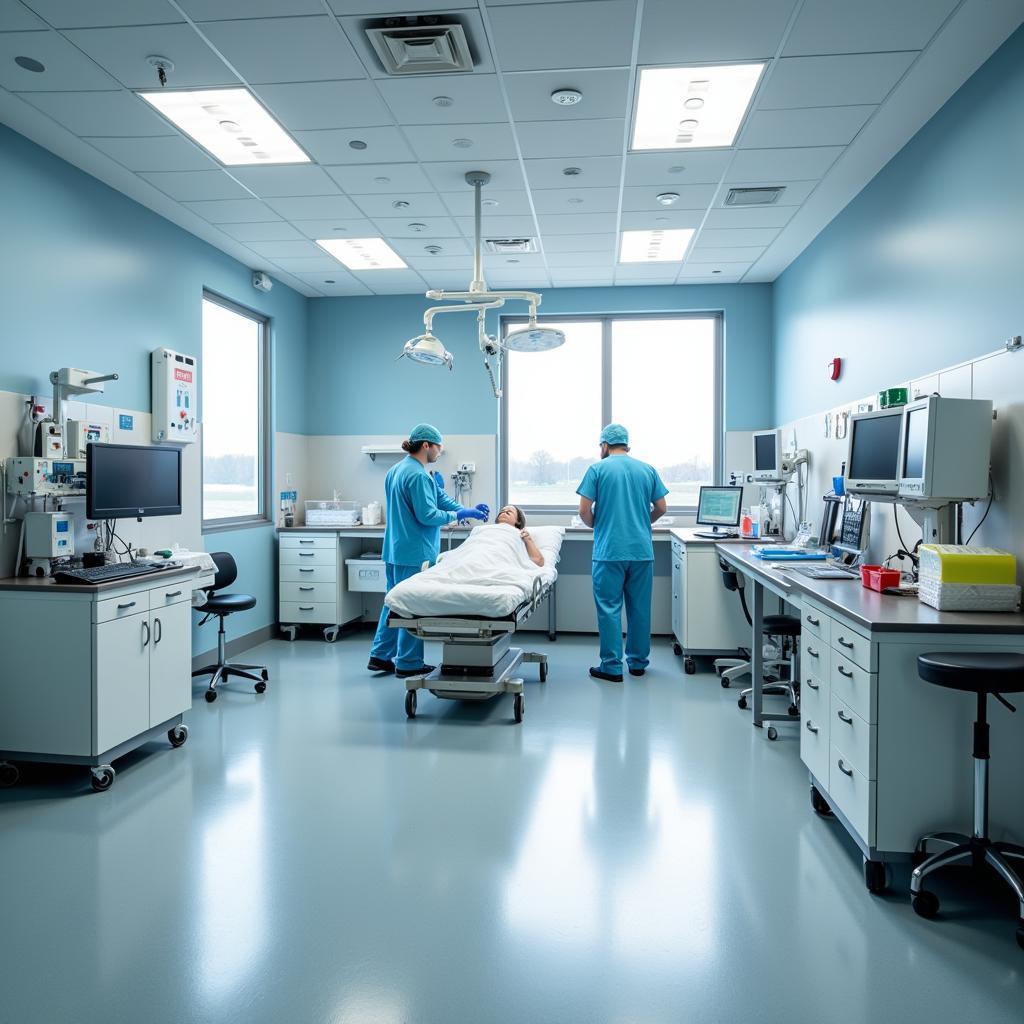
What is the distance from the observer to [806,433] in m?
5.27

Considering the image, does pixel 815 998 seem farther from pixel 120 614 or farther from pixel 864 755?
pixel 120 614

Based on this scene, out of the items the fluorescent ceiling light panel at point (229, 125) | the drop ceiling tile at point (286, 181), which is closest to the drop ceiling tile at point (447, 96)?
the fluorescent ceiling light panel at point (229, 125)

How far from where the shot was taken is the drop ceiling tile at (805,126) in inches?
135

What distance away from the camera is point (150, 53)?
9.75 feet

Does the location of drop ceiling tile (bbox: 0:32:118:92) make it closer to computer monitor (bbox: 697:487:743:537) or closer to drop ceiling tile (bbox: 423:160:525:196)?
drop ceiling tile (bbox: 423:160:525:196)

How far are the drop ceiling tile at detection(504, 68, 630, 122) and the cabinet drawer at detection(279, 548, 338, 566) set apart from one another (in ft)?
12.3

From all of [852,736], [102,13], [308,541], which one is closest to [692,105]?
[102,13]

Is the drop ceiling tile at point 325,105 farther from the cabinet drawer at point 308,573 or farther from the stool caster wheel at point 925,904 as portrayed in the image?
the stool caster wheel at point 925,904

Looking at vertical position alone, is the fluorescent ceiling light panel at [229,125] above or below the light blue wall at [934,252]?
above

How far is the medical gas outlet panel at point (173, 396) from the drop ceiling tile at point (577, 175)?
2.45 metres

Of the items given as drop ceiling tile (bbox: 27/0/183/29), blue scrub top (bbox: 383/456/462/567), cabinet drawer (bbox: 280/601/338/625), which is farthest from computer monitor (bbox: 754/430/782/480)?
drop ceiling tile (bbox: 27/0/183/29)

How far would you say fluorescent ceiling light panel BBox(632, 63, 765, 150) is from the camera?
3.15 meters

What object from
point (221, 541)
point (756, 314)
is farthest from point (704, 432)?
point (221, 541)

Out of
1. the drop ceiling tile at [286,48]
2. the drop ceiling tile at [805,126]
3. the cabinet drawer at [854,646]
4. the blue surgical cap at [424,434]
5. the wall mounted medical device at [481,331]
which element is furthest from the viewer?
the blue surgical cap at [424,434]
